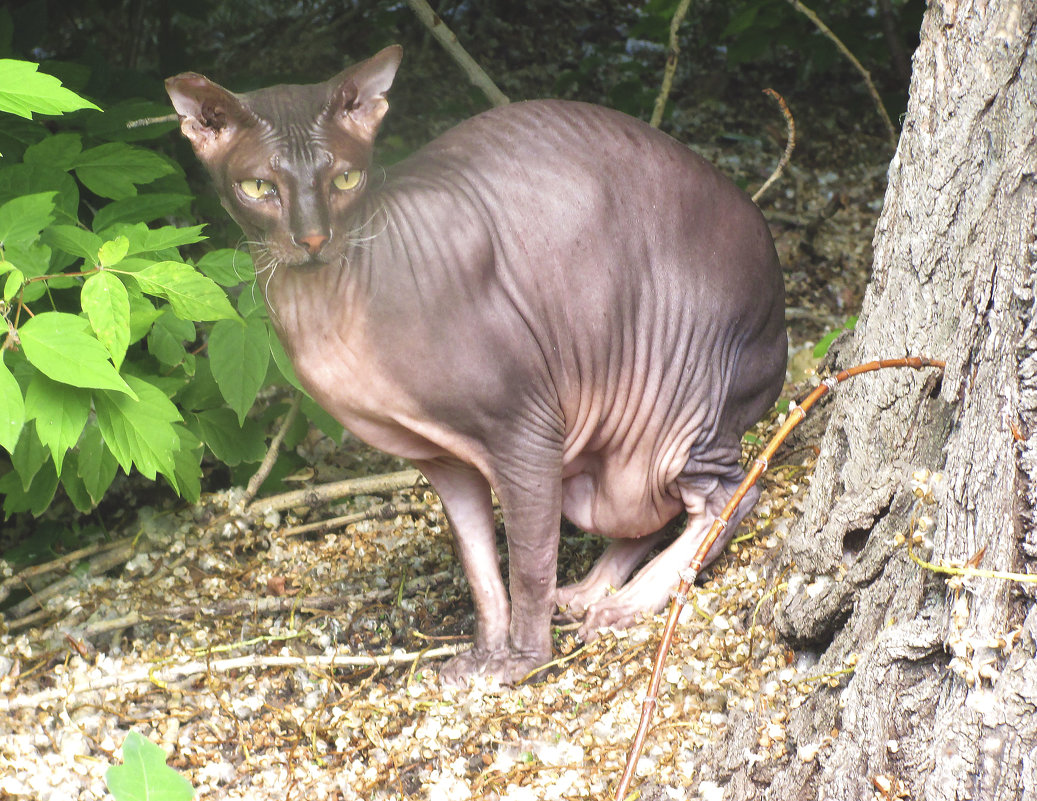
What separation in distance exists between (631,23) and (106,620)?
11.4 ft

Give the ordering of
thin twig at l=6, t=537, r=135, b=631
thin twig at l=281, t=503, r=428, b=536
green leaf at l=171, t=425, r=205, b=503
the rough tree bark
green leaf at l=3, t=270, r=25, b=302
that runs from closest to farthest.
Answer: the rough tree bark, green leaf at l=3, t=270, r=25, b=302, green leaf at l=171, t=425, r=205, b=503, thin twig at l=6, t=537, r=135, b=631, thin twig at l=281, t=503, r=428, b=536

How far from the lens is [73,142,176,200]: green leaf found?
8.11 ft

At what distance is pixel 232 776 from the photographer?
2.06 metres

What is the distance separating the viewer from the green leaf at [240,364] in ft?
8.02

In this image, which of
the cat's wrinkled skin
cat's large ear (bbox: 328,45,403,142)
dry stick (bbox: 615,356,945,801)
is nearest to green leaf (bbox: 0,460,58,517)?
the cat's wrinkled skin

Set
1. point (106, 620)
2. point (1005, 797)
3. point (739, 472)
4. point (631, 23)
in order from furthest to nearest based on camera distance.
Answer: point (631, 23)
point (106, 620)
point (739, 472)
point (1005, 797)

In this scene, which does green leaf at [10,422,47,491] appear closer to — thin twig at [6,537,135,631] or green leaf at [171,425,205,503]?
green leaf at [171,425,205,503]

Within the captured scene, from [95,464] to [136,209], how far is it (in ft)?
1.97

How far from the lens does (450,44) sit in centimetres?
305

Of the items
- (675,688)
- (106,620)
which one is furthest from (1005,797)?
(106,620)

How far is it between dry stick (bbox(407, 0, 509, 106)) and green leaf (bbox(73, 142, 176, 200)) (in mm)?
914

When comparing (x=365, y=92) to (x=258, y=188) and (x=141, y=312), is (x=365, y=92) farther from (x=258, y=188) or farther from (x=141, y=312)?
(x=141, y=312)

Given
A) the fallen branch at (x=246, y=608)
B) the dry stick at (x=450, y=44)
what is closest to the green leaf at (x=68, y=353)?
the fallen branch at (x=246, y=608)

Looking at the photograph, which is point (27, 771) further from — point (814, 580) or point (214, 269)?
point (814, 580)
